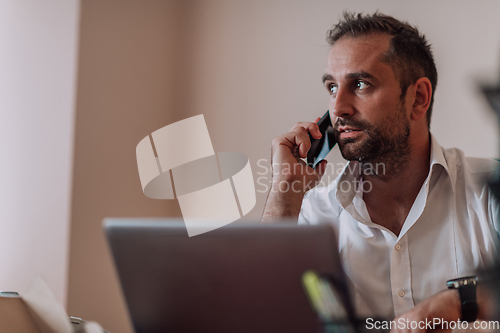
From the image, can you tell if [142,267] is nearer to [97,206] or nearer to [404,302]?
[404,302]

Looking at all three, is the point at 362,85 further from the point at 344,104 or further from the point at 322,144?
the point at 322,144

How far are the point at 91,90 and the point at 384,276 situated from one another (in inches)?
55.5

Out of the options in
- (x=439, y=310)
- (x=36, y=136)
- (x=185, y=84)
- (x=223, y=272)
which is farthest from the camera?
(x=185, y=84)

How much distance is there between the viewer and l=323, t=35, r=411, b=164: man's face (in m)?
1.31

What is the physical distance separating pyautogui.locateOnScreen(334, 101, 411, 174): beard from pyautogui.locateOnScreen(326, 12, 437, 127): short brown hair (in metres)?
0.10

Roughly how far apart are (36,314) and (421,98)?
1281 mm

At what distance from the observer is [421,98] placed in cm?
138

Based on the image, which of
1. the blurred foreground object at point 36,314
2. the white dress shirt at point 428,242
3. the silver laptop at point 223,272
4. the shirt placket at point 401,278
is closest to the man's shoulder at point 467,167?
the white dress shirt at point 428,242

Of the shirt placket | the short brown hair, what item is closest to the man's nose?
the short brown hair

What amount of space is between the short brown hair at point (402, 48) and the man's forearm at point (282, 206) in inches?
19.9

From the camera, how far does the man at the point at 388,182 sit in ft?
3.72

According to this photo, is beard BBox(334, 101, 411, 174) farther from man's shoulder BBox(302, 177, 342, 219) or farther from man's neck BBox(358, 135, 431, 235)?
man's shoulder BBox(302, 177, 342, 219)

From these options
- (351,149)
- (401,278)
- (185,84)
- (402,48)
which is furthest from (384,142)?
(185,84)

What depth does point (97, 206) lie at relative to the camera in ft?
5.83
